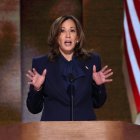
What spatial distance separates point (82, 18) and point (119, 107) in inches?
40.7

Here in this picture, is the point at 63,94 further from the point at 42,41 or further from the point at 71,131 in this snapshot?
the point at 42,41

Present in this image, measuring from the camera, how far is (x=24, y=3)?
4906 mm

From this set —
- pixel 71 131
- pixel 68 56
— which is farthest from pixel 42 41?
pixel 71 131

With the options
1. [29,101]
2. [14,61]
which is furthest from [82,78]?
[14,61]

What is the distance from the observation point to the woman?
238 cm

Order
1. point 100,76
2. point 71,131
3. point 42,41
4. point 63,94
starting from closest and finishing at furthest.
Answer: point 71,131, point 63,94, point 100,76, point 42,41

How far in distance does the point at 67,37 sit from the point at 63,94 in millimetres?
329

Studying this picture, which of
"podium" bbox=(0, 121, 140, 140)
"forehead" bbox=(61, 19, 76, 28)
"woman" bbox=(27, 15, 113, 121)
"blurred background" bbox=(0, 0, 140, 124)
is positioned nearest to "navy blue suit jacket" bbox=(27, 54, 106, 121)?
"woman" bbox=(27, 15, 113, 121)

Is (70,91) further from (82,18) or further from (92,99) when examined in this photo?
(82,18)

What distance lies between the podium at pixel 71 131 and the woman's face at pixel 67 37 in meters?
0.75

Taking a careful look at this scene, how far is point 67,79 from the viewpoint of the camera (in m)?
2.40

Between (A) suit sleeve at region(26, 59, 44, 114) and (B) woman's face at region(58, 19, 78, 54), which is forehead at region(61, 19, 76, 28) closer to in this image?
(B) woman's face at region(58, 19, 78, 54)

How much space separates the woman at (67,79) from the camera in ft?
7.81

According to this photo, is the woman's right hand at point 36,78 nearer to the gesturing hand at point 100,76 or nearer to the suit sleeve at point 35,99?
the suit sleeve at point 35,99
